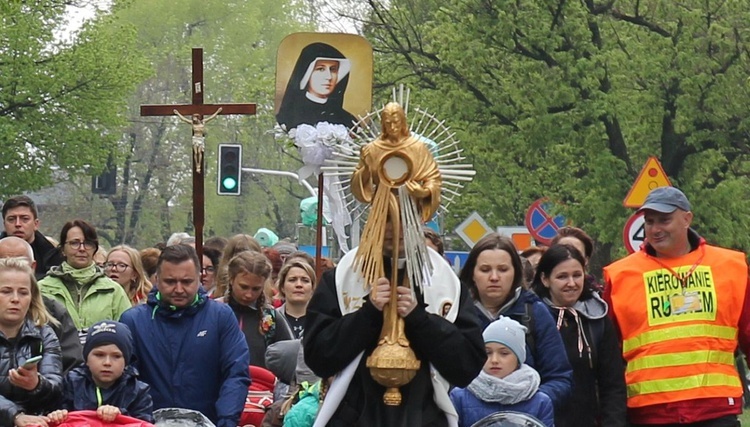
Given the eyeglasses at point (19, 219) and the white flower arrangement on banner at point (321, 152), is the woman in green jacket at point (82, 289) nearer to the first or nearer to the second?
the eyeglasses at point (19, 219)

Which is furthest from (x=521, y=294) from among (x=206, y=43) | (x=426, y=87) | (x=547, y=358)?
(x=206, y=43)

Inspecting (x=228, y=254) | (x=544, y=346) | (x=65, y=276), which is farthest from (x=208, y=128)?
(x=544, y=346)

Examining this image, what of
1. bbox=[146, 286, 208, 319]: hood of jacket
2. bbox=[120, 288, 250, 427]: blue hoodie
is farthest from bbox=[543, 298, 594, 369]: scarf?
bbox=[146, 286, 208, 319]: hood of jacket

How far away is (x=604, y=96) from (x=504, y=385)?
675 inches

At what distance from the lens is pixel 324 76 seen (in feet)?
42.2

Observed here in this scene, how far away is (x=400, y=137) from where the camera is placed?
7035 mm

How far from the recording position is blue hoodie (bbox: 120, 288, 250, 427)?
884cm

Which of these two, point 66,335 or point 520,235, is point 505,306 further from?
point 520,235

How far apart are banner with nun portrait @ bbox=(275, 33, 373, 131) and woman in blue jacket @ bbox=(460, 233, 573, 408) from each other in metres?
4.05

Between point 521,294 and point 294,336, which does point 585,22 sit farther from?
point 521,294

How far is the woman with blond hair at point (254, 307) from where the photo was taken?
1073cm

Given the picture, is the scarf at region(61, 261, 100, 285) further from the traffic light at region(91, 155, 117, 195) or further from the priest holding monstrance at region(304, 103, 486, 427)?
the traffic light at region(91, 155, 117, 195)

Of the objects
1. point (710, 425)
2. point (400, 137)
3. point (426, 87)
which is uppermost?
point (426, 87)

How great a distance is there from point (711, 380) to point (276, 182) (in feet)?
214
